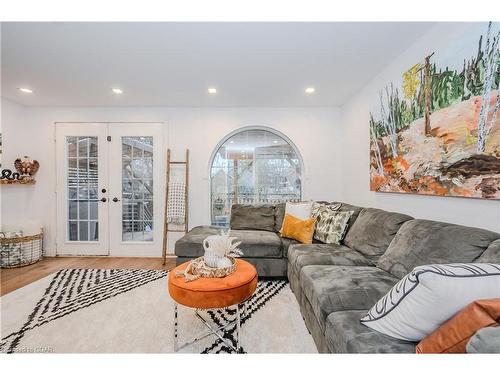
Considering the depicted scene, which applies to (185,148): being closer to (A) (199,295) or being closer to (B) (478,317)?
(A) (199,295)

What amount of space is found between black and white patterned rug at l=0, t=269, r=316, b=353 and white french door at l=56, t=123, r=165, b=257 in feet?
3.59

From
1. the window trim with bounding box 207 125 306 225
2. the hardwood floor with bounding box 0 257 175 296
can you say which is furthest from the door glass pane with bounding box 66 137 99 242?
the window trim with bounding box 207 125 306 225

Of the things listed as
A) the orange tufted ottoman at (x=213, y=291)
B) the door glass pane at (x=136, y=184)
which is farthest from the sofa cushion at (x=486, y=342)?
the door glass pane at (x=136, y=184)

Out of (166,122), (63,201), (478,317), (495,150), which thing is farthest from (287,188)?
(63,201)

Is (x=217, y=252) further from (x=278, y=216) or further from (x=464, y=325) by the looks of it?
(x=278, y=216)

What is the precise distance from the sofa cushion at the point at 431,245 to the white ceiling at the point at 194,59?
1.65 m

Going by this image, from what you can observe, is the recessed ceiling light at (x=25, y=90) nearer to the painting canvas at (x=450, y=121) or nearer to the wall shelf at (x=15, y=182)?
the wall shelf at (x=15, y=182)

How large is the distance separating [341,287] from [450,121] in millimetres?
1438

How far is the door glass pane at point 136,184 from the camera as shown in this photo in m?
3.76

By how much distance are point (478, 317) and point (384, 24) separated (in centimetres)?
212

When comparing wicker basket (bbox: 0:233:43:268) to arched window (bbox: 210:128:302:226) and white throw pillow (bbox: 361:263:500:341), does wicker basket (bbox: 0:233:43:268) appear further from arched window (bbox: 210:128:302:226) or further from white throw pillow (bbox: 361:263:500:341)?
white throw pillow (bbox: 361:263:500:341)

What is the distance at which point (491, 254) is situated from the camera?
1.21 metres

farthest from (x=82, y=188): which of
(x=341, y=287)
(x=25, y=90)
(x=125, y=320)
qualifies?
(x=341, y=287)
